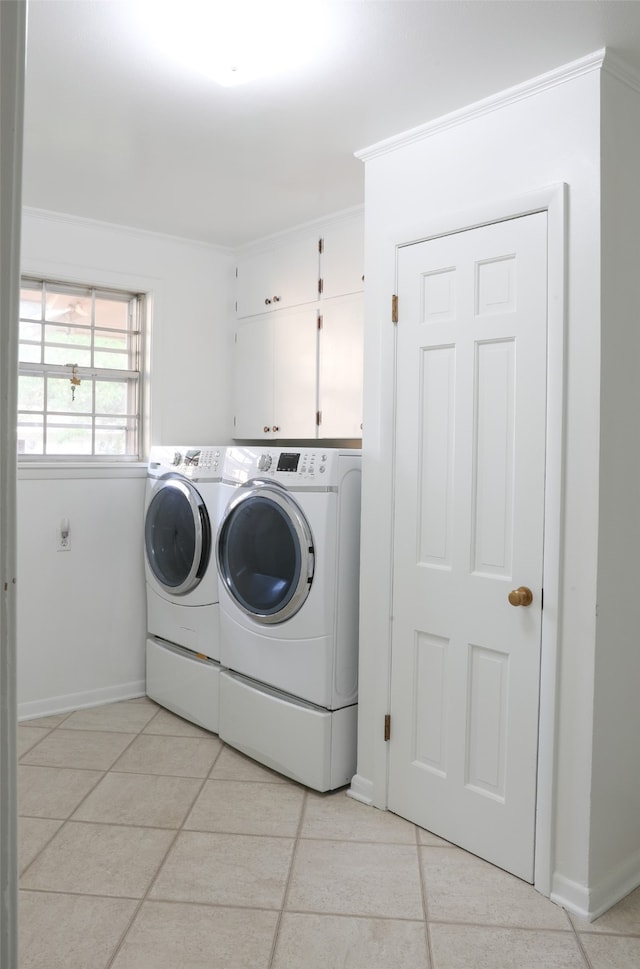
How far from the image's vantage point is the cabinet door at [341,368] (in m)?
3.21

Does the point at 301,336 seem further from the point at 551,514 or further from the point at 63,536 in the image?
the point at 551,514

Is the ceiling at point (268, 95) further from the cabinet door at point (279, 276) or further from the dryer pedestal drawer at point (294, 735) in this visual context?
the dryer pedestal drawer at point (294, 735)

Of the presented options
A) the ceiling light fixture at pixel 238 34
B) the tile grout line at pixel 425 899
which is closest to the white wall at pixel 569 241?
the tile grout line at pixel 425 899

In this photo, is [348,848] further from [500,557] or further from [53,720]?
[53,720]

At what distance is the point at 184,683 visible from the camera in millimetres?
3371

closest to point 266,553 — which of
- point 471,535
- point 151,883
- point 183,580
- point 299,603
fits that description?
point 299,603

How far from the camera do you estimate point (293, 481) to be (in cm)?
271

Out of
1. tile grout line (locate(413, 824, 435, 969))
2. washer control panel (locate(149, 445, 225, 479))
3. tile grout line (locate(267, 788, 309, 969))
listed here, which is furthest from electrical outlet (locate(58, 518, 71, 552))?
tile grout line (locate(413, 824, 435, 969))

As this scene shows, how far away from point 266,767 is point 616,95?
2632 millimetres

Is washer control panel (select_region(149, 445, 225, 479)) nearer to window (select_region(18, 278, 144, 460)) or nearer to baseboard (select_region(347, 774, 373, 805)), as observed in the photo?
window (select_region(18, 278, 144, 460))

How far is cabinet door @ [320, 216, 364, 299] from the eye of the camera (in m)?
3.19

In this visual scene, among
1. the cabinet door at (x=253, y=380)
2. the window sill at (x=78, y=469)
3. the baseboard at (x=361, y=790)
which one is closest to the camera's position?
the baseboard at (x=361, y=790)

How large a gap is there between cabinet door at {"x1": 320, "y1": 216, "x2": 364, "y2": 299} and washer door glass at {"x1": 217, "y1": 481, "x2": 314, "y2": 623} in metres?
1.04

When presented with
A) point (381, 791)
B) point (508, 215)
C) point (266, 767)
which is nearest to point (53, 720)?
point (266, 767)
